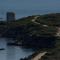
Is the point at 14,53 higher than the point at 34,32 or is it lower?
lower

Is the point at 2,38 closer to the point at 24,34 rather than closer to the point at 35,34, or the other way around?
the point at 24,34

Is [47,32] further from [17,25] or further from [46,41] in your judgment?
[17,25]

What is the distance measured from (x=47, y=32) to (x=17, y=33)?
9452 mm

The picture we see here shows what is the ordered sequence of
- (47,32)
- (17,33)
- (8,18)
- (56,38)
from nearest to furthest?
(56,38) < (47,32) < (17,33) < (8,18)

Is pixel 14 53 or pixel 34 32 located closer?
pixel 14 53

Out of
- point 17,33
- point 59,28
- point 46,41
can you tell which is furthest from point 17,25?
point 46,41

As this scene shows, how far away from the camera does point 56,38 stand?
173 ft

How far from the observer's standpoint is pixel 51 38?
54250 millimetres

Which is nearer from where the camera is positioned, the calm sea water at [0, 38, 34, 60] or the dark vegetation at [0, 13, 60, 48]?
the calm sea water at [0, 38, 34, 60]

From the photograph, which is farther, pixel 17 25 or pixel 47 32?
pixel 17 25

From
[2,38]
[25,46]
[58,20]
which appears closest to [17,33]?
[2,38]

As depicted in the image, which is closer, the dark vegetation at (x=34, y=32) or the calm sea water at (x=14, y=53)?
the calm sea water at (x=14, y=53)

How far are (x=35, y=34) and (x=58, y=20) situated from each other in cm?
954

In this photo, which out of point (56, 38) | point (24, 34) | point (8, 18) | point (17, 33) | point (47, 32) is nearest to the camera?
point (56, 38)
